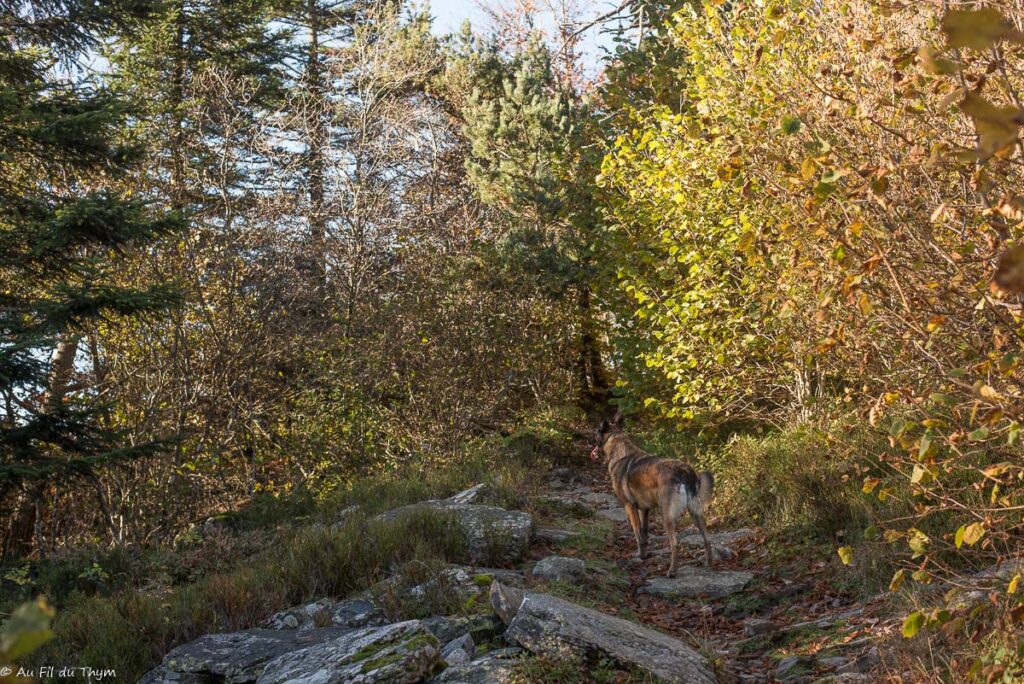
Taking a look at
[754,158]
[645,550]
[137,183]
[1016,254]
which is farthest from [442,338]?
[1016,254]

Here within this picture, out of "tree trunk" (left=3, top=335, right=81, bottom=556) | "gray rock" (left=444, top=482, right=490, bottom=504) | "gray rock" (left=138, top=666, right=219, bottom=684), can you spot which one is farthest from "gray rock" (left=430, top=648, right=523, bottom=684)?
"tree trunk" (left=3, top=335, right=81, bottom=556)

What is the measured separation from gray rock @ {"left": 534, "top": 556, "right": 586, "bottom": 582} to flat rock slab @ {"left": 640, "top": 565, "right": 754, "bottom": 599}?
68 centimetres

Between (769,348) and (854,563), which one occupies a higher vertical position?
(769,348)

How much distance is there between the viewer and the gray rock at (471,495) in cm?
1080

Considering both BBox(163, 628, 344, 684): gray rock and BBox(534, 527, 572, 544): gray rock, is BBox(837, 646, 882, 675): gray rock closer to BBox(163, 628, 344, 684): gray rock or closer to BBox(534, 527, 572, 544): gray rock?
BBox(163, 628, 344, 684): gray rock

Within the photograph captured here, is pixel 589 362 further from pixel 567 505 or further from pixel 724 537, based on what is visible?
pixel 724 537

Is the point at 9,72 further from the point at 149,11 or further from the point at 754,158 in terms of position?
the point at 754,158

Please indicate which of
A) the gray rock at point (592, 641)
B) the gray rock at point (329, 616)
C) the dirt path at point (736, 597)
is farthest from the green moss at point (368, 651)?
the dirt path at point (736, 597)

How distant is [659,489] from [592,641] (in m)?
3.67

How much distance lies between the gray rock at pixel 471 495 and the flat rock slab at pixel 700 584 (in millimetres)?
2741

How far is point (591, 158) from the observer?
1683 centimetres

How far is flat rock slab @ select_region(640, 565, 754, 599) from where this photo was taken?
8.32 m

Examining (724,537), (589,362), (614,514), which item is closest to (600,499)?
(614,514)

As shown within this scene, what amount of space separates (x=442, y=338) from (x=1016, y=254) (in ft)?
46.3
